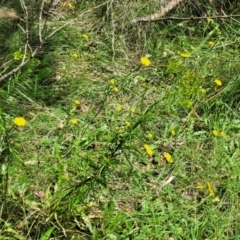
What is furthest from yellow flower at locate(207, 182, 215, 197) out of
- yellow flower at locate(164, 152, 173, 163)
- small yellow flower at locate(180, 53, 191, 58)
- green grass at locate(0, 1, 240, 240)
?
small yellow flower at locate(180, 53, 191, 58)

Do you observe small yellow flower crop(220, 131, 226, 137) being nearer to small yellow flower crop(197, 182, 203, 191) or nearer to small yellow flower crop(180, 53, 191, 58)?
small yellow flower crop(197, 182, 203, 191)

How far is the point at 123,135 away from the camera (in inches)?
94.7

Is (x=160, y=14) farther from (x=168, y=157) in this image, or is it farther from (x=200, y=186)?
(x=200, y=186)

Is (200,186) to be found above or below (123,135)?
below

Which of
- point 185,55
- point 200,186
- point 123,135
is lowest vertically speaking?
point 200,186

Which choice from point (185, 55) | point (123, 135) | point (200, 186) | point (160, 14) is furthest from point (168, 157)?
point (160, 14)

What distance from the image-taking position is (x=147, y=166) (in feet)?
8.75

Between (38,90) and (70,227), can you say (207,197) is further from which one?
(38,90)

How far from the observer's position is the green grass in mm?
2195

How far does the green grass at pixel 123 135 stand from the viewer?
220 centimetres

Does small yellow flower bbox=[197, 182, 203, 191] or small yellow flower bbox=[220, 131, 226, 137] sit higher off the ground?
small yellow flower bbox=[220, 131, 226, 137]

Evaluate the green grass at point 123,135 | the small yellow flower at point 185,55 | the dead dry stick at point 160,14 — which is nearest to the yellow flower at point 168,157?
the green grass at point 123,135

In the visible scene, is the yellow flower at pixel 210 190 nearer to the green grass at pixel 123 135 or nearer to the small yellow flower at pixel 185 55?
the green grass at pixel 123 135

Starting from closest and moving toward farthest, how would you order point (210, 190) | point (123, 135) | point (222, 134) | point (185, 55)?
point (123, 135) → point (210, 190) → point (222, 134) → point (185, 55)
